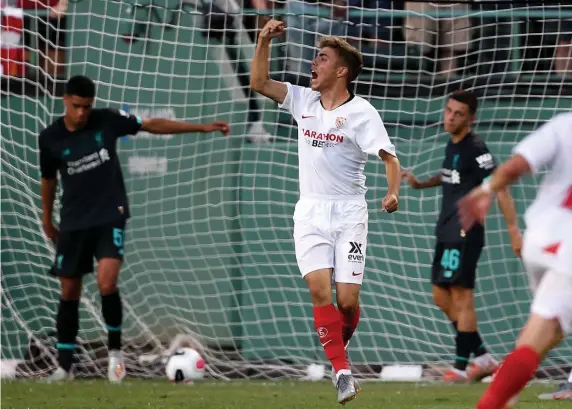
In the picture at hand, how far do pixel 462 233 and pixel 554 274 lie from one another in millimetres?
4311

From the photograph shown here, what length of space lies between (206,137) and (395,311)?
2208 mm

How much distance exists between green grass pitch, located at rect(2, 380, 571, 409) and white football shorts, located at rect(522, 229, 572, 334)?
8.39ft

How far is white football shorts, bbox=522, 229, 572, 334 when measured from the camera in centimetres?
495

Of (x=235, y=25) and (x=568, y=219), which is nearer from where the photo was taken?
(x=568, y=219)

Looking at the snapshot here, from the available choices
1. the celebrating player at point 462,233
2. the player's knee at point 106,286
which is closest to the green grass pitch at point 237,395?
the celebrating player at point 462,233

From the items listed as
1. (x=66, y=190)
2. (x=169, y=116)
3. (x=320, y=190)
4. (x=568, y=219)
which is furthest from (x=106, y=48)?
(x=568, y=219)

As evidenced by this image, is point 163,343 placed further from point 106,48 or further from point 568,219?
point 568,219

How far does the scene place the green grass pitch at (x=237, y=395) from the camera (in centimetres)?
764

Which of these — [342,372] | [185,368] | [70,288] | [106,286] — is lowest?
[185,368]

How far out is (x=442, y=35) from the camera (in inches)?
430

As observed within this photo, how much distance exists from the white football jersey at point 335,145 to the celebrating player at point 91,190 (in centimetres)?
189

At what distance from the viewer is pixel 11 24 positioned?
1070 cm

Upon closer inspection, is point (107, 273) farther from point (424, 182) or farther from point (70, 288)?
point (424, 182)

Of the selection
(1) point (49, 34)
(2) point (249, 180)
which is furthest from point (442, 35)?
(1) point (49, 34)
